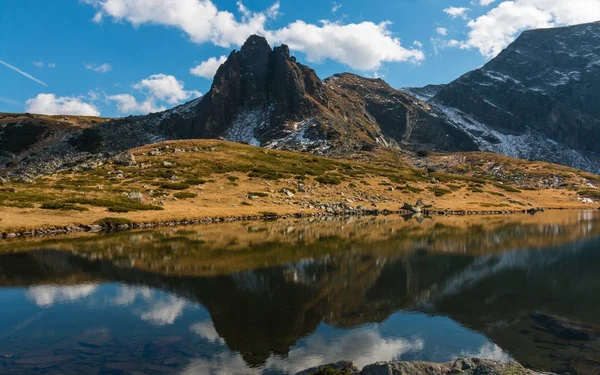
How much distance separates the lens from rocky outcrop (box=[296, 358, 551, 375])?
10531 mm

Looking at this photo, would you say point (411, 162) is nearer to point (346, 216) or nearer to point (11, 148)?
point (346, 216)

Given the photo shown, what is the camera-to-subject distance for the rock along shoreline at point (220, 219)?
46.4 m

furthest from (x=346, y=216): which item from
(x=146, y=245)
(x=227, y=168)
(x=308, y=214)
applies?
(x=146, y=245)

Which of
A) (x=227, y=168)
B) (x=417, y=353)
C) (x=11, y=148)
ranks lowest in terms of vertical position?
(x=417, y=353)

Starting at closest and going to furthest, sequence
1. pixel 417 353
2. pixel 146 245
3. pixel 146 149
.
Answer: pixel 417 353 → pixel 146 245 → pixel 146 149

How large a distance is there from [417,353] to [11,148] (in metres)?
210

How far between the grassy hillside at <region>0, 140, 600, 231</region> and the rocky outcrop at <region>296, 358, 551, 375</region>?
48680 millimetres

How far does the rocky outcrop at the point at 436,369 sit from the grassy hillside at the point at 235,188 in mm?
48680

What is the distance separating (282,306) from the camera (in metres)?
19.5

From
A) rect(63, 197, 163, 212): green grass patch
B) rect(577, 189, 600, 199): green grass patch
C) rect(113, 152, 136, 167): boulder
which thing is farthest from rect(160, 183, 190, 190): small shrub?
rect(577, 189, 600, 199): green grass patch

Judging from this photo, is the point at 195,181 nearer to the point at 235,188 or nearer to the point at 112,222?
the point at 235,188

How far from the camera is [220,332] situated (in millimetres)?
15984

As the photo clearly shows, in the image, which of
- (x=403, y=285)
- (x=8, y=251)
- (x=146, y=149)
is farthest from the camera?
(x=146, y=149)

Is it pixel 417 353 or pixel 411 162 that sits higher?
pixel 411 162
